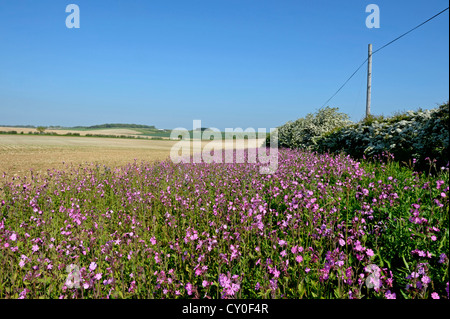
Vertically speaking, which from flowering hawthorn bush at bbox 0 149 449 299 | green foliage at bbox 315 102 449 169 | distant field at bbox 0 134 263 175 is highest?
green foliage at bbox 315 102 449 169

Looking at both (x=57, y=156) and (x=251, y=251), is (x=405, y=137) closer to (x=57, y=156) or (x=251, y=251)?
(x=251, y=251)

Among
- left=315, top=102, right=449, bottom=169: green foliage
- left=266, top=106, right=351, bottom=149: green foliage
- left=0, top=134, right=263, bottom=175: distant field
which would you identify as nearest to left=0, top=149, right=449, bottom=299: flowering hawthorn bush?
left=315, top=102, right=449, bottom=169: green foliage

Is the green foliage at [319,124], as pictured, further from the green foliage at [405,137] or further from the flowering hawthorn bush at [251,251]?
the flowering hawthorn bush at [251,251]

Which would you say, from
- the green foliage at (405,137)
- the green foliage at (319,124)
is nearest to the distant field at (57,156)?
the green foliage at (319,124)

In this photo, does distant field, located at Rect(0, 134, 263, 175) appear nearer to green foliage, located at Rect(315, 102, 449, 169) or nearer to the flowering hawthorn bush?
the flowering hawthorn bush

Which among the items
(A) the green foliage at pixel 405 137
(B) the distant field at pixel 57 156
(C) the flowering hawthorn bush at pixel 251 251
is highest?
(A) the green foliage at pixel 405 137

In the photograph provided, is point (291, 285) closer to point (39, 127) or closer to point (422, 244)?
point (422, 244)

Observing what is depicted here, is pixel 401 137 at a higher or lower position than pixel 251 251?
higher

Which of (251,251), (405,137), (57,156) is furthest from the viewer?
(57,156)

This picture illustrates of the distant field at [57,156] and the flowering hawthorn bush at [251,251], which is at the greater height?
the distant field at [57,156]

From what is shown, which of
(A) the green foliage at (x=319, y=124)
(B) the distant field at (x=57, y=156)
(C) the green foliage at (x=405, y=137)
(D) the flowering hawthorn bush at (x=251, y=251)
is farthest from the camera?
(A) the green foliage at (x=319, y=124)

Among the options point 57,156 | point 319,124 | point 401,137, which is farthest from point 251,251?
A: point 57,156
